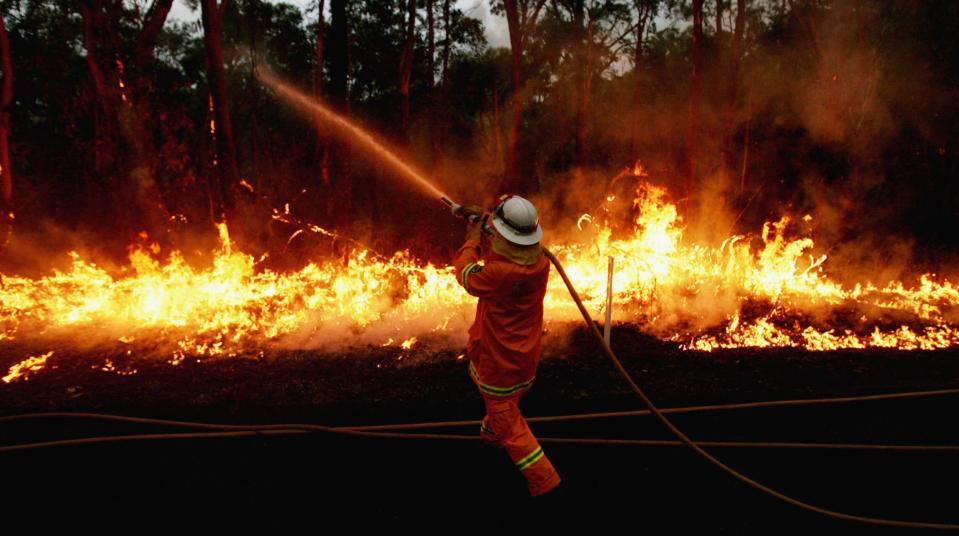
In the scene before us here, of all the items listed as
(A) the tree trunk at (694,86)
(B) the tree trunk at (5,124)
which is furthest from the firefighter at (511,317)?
(A) the tree trunk at (694,86)

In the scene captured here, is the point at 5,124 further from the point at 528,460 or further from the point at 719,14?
the point at 719,14

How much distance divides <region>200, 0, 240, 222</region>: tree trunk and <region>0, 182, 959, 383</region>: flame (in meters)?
0.82

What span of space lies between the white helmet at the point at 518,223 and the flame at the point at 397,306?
3.40 m

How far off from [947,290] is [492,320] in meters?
10.9

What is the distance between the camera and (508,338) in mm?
3539

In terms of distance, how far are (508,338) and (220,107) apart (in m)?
8.30

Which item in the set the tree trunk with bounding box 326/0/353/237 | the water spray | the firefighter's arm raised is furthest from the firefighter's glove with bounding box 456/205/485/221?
the tree trunk with bounding box 326/0/353/237

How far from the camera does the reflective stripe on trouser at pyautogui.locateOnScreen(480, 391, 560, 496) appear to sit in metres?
3.31

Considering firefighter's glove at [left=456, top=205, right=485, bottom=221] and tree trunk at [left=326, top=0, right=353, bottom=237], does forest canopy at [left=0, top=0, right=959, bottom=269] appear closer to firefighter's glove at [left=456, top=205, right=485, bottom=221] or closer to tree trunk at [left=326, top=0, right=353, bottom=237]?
tree trunk at [left=326, top=0, right=353, bottom=237]

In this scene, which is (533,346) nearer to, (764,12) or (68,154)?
(68,154)

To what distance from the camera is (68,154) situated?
55.7 ft

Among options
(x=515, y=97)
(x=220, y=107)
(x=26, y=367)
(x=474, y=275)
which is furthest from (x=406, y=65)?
(x=474, y=275)

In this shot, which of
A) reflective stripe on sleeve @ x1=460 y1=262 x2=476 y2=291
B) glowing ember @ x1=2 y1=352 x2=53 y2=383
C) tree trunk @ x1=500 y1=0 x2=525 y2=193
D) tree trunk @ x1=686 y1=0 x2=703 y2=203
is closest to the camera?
reflective stripe on sleeve @ x1=460 y1=262 x2=476 y2=291

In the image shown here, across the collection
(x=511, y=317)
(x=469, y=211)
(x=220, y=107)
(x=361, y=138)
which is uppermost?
(x=361, y=138)
